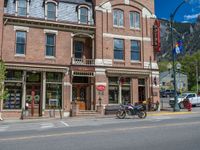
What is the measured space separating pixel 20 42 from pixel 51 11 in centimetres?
436

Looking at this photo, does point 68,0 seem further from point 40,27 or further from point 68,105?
point 68,105

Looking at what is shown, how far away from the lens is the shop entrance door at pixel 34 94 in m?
26.5

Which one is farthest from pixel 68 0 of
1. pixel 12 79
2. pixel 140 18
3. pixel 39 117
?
pixel 39 117

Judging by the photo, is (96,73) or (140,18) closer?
(96,73)

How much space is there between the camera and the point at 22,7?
27203 mm

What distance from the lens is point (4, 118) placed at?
25.0 meters

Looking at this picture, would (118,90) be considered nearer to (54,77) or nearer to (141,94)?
(141,94)

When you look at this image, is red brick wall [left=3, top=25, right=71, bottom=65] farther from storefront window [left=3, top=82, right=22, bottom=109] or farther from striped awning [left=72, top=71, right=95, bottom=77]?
storefront window [left=3, top=82, right=22, bottom=109]

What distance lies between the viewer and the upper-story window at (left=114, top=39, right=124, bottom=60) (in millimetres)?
30188

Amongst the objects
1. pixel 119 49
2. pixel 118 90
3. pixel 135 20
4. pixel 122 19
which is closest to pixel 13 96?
pixel 118 90

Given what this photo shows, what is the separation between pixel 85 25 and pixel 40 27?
439 cm

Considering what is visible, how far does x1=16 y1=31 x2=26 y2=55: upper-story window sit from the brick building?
0.09 metres

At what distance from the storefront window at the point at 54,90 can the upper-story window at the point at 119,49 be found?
6340 millimetres

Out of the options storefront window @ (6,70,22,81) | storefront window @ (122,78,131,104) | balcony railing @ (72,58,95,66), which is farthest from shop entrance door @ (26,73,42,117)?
storefront window @ (122,78,131,104)
